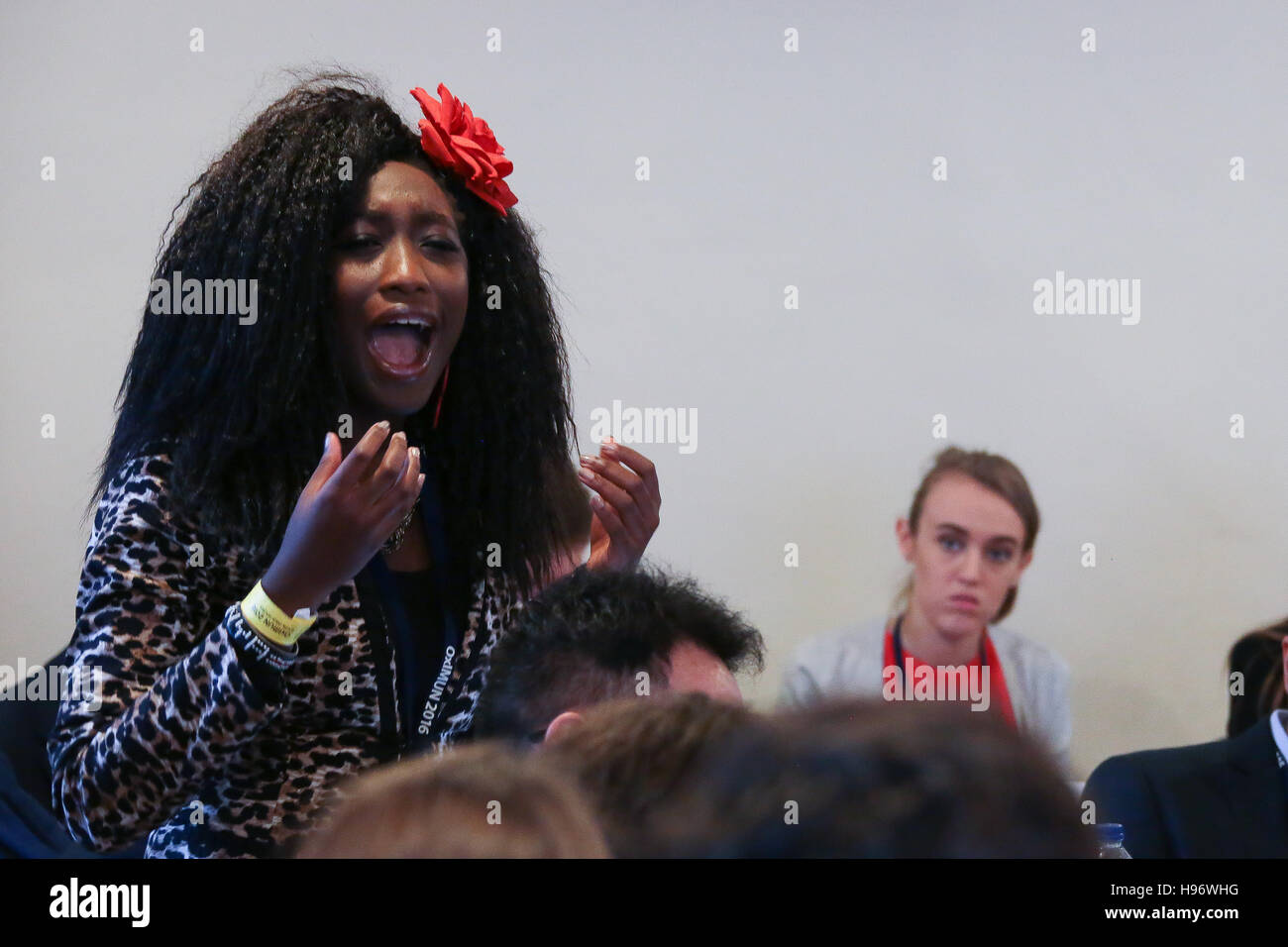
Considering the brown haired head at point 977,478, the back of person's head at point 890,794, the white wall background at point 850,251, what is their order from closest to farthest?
the back of person's head at point 890,794
the white wall background at point 850,251
the brown haired head at point 977,478

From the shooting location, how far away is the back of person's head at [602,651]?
1.16m

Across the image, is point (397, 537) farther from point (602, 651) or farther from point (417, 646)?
point (602, 651)

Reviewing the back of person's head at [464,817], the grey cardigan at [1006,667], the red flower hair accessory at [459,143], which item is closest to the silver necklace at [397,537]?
the red flower hair accessory at [459,143]

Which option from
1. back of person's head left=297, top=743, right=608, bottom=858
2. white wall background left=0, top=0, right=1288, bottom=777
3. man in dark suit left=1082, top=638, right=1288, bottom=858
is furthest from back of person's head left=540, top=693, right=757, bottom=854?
white wall background left=0, top=0, right=1288, bottom=777

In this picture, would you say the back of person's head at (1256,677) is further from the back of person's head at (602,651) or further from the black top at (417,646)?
the black top at (417,646)

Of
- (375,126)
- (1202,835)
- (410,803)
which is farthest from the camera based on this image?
(1202,835)

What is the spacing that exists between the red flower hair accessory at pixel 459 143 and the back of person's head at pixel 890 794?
1.06 meters

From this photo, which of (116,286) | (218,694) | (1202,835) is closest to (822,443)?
(1202,835)

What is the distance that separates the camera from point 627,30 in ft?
8.77

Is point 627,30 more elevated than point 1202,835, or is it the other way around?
point 627,30

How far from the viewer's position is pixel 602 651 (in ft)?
3.91
